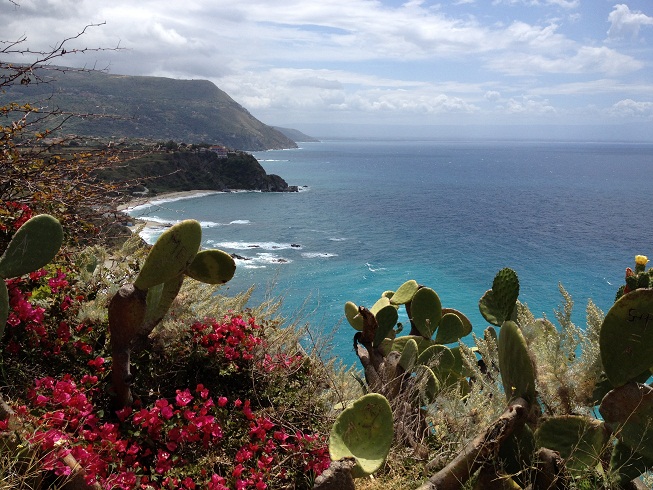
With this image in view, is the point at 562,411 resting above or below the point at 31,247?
below

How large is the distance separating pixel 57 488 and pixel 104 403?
0.91 m

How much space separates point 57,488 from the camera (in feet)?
7.46

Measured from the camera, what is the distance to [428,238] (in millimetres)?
43938

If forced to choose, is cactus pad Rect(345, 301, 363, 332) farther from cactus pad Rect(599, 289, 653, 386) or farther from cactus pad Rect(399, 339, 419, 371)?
cactus pad Rect(599, 289, 653, 386)

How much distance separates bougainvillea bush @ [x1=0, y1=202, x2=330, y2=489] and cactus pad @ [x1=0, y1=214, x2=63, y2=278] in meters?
0.51

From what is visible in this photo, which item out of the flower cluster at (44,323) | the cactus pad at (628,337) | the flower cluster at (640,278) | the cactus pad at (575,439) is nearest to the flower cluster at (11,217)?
the flower cluster at (44,323)

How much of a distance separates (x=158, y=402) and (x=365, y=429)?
3.65 ft

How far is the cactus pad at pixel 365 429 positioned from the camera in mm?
2879

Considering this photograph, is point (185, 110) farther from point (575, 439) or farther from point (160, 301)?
point (575, 439)

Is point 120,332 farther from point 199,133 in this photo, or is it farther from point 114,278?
point 199,133

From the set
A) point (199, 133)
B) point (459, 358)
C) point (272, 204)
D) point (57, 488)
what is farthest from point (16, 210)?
point (199, 133)

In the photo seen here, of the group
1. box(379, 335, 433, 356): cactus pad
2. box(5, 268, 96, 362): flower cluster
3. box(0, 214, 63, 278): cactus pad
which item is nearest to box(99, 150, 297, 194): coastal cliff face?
box(379, 335, 433, 356): cactus pad

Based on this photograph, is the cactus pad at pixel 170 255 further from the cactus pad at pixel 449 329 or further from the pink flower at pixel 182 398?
the cactus pad at pixel 449 329

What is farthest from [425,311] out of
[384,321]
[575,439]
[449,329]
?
[575,439]
